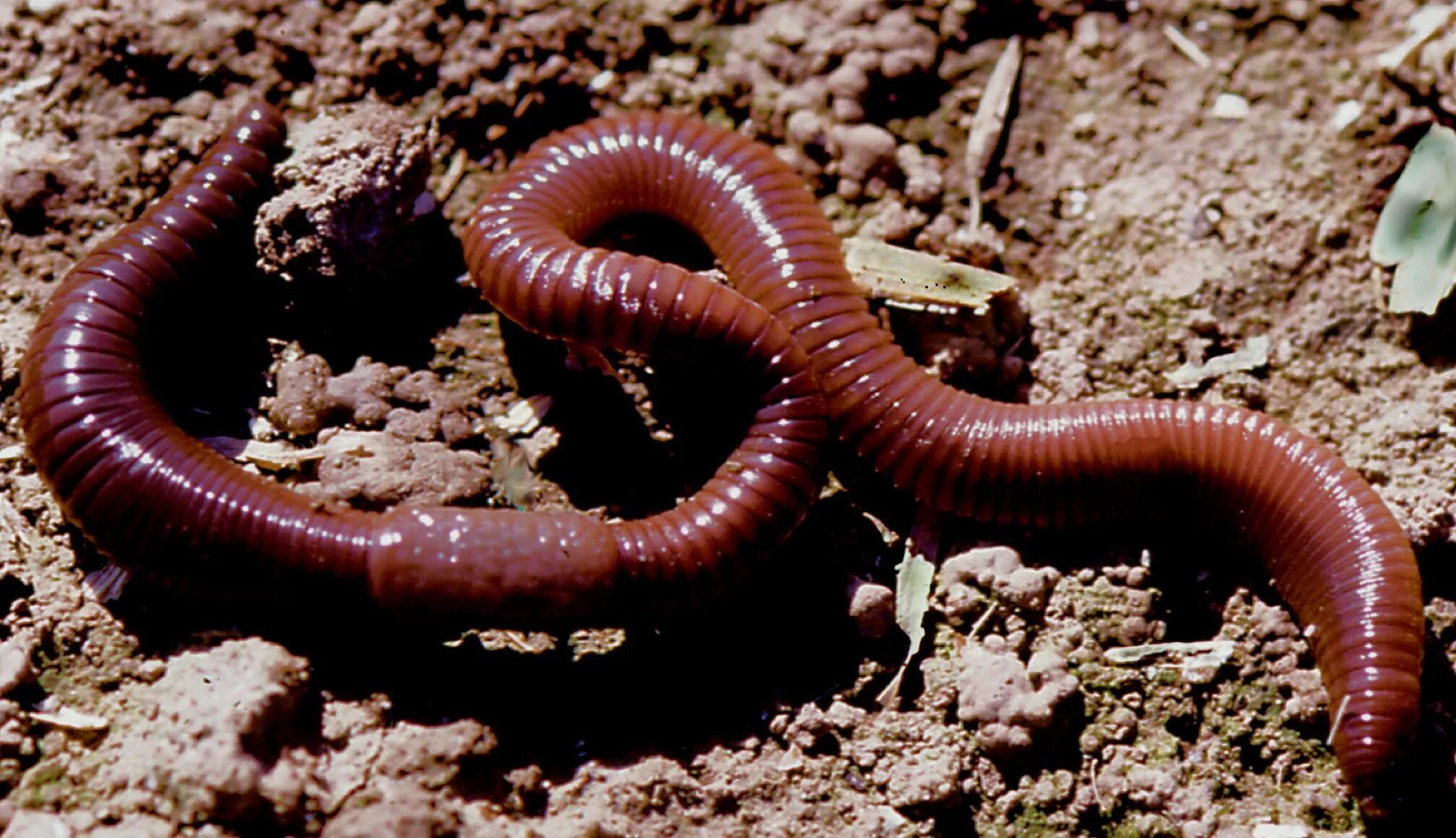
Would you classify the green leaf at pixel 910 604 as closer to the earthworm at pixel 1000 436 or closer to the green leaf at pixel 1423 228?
the earthworm at pixel 1000 436

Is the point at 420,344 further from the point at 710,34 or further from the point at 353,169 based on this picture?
the point at 710,34

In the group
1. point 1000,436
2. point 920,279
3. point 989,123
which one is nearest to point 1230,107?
point 989,123

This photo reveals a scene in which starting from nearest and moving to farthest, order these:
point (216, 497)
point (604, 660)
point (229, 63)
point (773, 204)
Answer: point (216, 497), point (604, 660), point (773, 204), point (229, 63)

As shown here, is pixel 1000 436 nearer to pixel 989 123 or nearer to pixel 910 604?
pixel 910 604

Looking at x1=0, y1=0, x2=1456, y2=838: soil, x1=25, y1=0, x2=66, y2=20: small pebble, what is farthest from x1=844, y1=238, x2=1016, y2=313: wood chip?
x1=25, y1=0, x2=66, y2=20: small pebble

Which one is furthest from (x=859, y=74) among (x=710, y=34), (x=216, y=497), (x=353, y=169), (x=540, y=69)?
(x=216, y=497)

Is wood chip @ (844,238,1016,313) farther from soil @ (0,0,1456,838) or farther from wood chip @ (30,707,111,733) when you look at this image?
wood chip @ (30,707,111,733)

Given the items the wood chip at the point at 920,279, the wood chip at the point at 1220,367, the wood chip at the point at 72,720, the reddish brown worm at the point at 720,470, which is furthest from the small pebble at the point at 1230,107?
the wood chip at the point at 72,720
